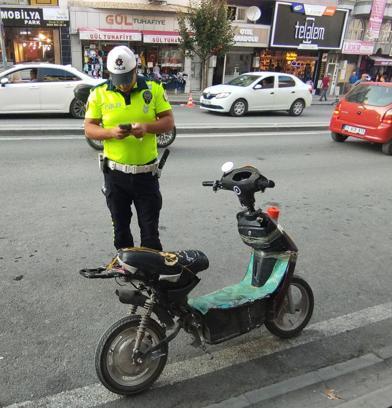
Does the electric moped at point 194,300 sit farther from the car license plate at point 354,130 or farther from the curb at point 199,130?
the curb at point 199,130

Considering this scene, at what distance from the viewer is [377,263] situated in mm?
4613

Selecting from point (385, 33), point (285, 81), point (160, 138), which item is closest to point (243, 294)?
point (160, 138)

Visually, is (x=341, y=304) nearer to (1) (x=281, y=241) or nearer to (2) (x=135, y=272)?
(1) (x=281, y=241)

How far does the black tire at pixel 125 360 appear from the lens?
252 cm

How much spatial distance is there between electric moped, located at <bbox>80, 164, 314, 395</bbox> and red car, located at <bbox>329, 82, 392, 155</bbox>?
26.2 feet

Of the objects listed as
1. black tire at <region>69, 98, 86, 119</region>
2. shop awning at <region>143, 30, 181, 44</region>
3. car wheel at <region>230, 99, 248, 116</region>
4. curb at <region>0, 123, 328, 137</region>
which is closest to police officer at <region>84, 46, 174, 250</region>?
curb at <region>0, 123, 328, 137</region>

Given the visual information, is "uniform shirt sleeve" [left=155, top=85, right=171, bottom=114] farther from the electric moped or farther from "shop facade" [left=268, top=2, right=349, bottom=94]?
"shop facade" [left=268, top=2, right=349, bottom=94]

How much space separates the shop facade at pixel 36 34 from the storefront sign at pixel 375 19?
68.6 ft

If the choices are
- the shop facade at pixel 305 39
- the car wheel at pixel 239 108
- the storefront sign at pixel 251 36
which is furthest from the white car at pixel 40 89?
the shop facade at pixel 305 39

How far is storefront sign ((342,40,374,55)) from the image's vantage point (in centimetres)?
3008

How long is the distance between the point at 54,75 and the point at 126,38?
1155cm

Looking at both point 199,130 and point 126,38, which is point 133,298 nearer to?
point 199,130

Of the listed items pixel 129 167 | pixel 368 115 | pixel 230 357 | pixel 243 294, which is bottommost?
pixel 230 357

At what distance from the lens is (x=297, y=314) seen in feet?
11.1
